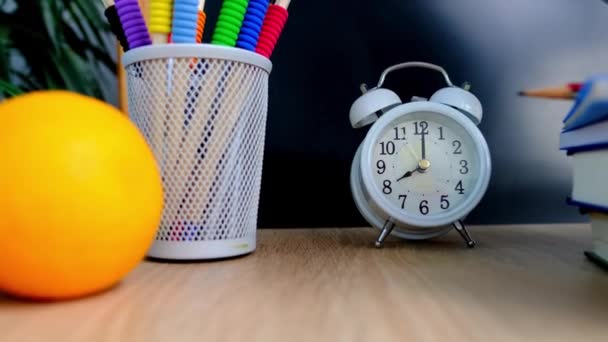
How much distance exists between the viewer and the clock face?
68cm

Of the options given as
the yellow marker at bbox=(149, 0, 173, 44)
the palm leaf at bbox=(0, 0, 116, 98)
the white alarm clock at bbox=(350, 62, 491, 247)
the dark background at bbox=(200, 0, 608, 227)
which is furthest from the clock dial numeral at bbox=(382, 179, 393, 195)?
the palm leaf at bbox=(0, 0, 116, 98)

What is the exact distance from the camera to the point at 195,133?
54 centimetres

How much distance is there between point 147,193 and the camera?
0.41 metres

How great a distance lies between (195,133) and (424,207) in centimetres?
31

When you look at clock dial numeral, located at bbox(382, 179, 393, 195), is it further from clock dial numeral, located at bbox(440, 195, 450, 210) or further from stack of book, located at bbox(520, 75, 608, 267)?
stack of book, located at bbox(520, 75, 608, 267)

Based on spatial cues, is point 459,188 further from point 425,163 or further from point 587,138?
point 587,138

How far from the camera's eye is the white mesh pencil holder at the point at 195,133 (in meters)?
0.54

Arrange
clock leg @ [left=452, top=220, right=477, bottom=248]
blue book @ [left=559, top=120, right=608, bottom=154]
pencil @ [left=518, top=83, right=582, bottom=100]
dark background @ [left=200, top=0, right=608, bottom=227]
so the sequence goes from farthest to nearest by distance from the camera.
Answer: dark background @ [left=200, top=0, right=608, bottom=227] → clock leg @ [left=452, top=220, right=477, bottom=248] → blue book @ [left=559, top=120, right=608, bottom=154] → pencil @ [left=518, top=83, right=582, bottom=100]

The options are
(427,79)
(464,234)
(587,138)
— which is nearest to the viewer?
(587,138)

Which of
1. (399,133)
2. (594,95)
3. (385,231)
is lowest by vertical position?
(385,231)

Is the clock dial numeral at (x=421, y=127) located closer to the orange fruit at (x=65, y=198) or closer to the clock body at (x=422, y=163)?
the clock body at (x=422, y=163)

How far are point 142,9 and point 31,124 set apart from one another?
9.9 inches

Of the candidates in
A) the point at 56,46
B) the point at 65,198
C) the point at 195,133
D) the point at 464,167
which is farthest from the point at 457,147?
the point at 56,46

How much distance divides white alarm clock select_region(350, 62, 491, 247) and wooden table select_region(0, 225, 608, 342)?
81 millimetres
